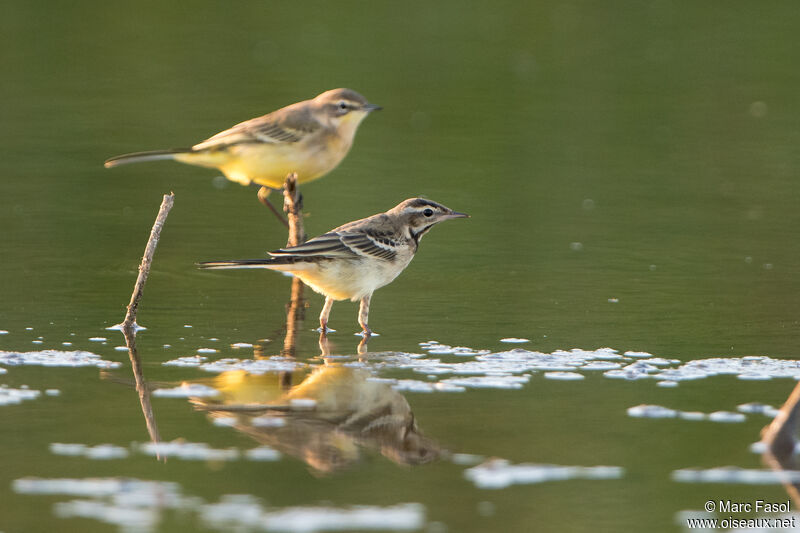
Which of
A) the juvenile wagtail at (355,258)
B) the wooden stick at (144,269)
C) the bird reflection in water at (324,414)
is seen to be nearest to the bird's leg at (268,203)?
the juvenile wagtail at (355,258)

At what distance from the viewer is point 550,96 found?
67.5 ft

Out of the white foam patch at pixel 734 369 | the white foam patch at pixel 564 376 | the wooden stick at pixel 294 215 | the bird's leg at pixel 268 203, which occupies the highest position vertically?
the bird's leg at pixel 268 203

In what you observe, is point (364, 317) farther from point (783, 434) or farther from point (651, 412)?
point (783, 434)

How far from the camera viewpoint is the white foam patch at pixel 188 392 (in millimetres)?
7816

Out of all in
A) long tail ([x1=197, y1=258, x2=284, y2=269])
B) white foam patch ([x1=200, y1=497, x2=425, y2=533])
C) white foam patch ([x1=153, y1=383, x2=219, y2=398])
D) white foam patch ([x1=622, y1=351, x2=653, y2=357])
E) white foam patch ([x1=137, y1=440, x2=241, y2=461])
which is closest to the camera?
white foam patch ([x1=200, y1=497, x2=425, y2=533])

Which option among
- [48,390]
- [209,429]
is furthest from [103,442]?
[48,390]

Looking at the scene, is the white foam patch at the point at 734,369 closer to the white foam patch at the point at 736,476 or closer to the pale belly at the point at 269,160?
the white foam patch at the point at 736,476

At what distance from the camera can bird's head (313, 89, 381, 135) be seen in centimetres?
1284

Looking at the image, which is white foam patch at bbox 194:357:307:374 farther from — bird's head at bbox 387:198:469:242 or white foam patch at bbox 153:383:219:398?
bird's head at bbox 387:198:469:242

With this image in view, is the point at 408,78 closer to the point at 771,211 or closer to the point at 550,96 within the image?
the point at 550,96

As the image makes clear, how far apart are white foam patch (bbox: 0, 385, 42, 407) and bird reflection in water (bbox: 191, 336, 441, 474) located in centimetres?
95

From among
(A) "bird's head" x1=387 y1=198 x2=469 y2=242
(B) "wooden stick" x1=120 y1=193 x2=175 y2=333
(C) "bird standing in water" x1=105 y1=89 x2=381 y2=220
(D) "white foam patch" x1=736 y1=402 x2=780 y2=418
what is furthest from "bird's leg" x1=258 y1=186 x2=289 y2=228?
(D) "white foam patch" x1=736 y1=402 x2=780 y2=418

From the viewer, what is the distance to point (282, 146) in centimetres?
1245

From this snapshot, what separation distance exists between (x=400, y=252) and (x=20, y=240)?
13.7ft
